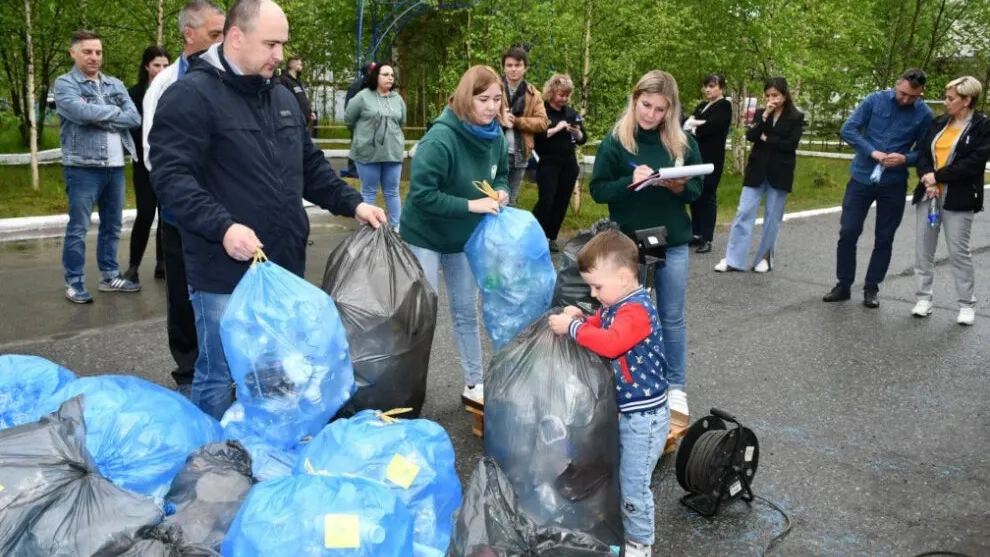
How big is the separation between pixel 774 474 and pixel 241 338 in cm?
234

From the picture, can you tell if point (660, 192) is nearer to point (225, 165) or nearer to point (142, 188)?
point (225, 165)

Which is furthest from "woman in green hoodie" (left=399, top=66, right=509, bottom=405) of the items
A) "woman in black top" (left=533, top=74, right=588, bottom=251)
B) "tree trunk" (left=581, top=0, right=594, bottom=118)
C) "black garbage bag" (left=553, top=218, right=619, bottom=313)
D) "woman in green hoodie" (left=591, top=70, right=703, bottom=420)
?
"tree trunk" (left=581, top=0, right=594, bottom=118)

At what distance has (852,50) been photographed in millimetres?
16531

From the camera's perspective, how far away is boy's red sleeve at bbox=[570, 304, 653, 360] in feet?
9.22

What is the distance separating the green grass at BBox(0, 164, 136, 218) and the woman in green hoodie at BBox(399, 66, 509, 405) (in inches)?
229

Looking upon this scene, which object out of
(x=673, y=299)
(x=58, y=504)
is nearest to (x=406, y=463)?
(x=58, y=504)

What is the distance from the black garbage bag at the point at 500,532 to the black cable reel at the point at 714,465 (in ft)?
2.48

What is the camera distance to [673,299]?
4.02 m

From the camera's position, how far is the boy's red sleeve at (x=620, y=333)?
2.81m

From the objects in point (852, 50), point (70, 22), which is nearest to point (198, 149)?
point (70, 22)

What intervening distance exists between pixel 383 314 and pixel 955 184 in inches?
182

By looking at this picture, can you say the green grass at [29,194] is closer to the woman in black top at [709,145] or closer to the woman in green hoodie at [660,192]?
the woman in black top at [709,145]

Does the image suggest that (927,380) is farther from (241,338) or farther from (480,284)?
(241,338)

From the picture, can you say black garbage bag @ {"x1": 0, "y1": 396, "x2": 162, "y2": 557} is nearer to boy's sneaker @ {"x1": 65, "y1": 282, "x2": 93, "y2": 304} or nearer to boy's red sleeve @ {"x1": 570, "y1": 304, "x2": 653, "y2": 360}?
boy's red sleeve @ {"x1": 570, "y1": 304, "x2": 653, "y2": 360}
